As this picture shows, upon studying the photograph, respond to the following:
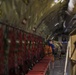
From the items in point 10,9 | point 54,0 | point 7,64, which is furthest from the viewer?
point 54,0

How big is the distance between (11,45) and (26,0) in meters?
2.04

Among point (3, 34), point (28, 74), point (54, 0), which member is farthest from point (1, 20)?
point (54, 0)

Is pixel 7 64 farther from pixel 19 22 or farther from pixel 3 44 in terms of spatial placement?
pixel 19 22

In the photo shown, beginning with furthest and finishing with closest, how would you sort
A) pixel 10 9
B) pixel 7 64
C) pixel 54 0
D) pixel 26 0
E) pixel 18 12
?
pixel 54 0 → pixel 26 0 → pixel 18 12 → pixel 10 9 → pixel 7 64

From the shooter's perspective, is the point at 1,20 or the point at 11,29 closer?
the point at 1,20

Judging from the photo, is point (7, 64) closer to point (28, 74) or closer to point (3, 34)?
point (3, 34)

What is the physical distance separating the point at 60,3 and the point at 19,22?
16.7 ft

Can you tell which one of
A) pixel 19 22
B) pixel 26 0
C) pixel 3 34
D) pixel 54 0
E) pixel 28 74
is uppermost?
pixel 54 0

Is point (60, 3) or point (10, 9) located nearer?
point (10, 9)

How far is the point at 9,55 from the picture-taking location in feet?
18.0

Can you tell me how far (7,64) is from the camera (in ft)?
17.5

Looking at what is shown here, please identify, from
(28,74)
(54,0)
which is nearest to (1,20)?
(28,74)

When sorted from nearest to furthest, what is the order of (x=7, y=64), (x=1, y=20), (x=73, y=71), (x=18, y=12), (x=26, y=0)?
(x=73, y=71) < (x=1, y=20) < (x=7, y=64) < (x=18, y=12) < (x=26, y=0)

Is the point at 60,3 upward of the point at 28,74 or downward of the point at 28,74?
upward
